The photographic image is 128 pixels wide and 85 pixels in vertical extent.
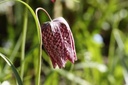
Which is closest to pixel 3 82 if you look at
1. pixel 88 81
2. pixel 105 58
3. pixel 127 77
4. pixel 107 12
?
pixel 127 77

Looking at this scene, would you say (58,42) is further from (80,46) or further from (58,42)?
(80,46)

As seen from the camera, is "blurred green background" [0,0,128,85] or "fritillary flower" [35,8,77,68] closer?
"fritillary flower" [35,8,77,68]

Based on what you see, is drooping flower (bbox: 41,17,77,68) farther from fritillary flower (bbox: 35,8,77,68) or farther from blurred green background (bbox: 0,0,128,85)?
blurred green background (bbox: 0,0,128,85)

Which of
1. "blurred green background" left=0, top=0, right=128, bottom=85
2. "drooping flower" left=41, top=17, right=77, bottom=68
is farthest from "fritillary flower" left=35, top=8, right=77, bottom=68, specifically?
"blurred green background" left=0, top=0, right=128, bottom=85

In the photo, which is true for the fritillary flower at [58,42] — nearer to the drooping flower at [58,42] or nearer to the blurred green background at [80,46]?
the drooping flower at [58,42]

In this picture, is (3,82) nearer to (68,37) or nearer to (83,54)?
(68,37)

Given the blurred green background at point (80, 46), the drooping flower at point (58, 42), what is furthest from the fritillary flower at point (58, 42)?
the blurred green background at point (80, 46)

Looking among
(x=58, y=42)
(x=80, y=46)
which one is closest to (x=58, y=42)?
(x=58, y=42)
